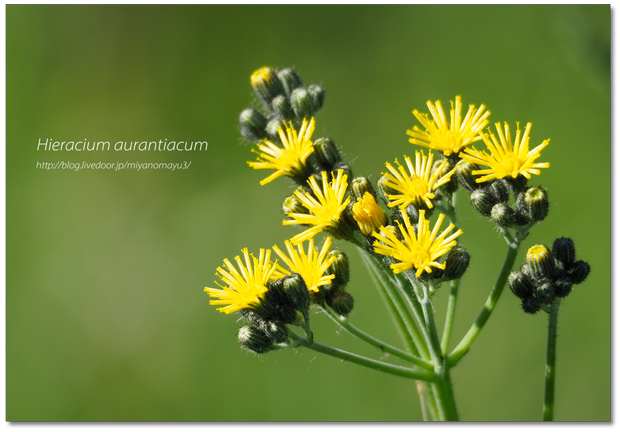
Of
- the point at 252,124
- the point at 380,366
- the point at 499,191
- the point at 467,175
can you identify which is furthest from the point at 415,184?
the point at 252,124

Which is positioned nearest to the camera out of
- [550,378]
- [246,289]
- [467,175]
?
[550,378]

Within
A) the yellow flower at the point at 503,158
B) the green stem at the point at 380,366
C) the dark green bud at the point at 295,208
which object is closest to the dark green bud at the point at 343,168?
the dark green bud at the point at 295,208

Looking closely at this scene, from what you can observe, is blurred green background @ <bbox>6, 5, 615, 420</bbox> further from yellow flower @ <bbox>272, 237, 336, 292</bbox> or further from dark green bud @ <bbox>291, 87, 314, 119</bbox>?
yellow flower @ <bbox>272, 237, 336, 292</bbox>

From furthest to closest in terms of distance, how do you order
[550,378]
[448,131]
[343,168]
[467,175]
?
[343,168] → [448,131] → [467,175] → [550,378]

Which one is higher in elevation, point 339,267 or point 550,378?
point 339,267

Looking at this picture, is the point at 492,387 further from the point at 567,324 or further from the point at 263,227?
the point at 263,227

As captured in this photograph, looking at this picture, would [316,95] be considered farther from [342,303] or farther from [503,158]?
[342,303]

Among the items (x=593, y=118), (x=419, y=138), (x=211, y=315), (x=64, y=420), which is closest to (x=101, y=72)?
(x=211, y=315)

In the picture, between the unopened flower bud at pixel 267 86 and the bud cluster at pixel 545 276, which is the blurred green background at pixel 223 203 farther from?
the bud cluster at pixel 545 276
